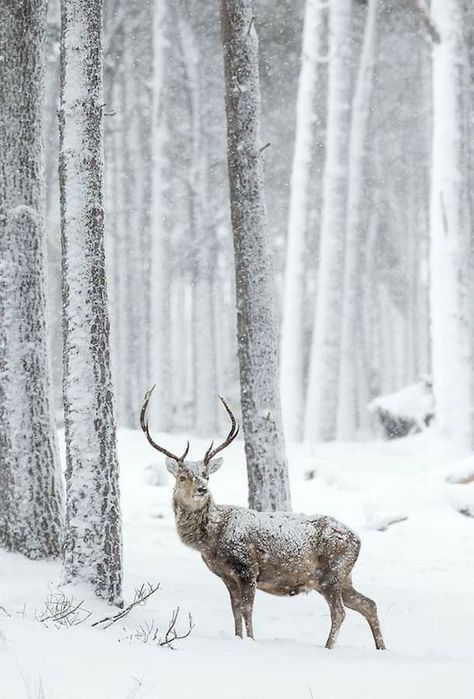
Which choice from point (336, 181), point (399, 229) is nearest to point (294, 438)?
point (336, 181)

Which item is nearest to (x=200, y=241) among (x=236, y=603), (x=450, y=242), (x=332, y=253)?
(x=332, y=253)

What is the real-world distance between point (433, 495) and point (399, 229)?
25602 mm

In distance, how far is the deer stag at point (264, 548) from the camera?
6.78 metres

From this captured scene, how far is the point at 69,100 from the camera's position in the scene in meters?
7.53

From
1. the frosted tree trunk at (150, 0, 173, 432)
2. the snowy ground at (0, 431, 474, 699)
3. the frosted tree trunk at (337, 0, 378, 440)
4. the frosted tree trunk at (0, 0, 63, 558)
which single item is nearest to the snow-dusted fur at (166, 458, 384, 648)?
the snowy ground at (0, 431, 474, 699)

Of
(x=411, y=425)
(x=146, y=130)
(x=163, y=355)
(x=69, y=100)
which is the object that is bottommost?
(x=411, y=425)

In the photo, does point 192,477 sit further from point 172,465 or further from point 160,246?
point 160,246

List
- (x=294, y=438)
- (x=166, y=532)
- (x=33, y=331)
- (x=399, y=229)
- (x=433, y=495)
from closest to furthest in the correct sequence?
1. (x=33, y=331)
2. (x=166, y=532)
3. (x=433, y=495)
4. (x=294, y=438)
5. (x=399, y=229)

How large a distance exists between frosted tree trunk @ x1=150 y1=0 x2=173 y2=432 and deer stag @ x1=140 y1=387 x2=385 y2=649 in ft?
52.2

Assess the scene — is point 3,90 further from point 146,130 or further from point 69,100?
point 146,130

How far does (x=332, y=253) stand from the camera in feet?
67.7

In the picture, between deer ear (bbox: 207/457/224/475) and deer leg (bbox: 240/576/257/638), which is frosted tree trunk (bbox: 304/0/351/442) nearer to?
deer ear (bbox: 207/457/224/475)

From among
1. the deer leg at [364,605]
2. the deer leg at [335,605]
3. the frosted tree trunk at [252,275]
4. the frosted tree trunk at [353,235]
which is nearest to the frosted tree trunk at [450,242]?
the frosted tree trunk at [252,275]

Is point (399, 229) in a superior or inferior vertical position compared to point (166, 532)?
superior
